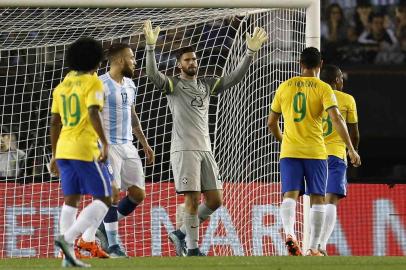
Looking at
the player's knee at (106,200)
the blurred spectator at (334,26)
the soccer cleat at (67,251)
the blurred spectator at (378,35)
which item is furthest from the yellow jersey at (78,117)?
the blurred spectator at (378,35)

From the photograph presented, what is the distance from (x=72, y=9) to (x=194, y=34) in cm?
137

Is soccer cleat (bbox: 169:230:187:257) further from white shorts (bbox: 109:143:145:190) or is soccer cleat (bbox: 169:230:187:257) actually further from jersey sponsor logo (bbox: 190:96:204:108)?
jersey sponsor logo (bbox: 190:96:204:108)

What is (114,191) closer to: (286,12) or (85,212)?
(85,212)

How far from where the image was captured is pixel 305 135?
1109 cm

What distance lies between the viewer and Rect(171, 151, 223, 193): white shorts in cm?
1134

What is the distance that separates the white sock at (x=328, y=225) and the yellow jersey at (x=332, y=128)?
1.65 feet

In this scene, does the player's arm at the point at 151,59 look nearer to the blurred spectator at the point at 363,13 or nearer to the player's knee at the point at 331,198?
the player's knee at the point at 331,198

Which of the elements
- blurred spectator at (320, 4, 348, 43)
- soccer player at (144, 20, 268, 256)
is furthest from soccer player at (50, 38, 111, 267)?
blurred spectator at (320, 4, 348, 43)

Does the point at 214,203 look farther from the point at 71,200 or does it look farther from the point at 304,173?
the point at 71,200

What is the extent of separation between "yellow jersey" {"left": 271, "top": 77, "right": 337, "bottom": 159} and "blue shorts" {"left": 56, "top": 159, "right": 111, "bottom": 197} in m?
2.39

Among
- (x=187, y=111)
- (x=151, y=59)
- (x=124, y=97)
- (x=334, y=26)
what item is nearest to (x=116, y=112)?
(x=124, y=97)

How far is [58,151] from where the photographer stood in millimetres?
9242

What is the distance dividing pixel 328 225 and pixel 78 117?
3.62 metres

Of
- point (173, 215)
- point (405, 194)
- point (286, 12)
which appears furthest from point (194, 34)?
point (405, 194)
